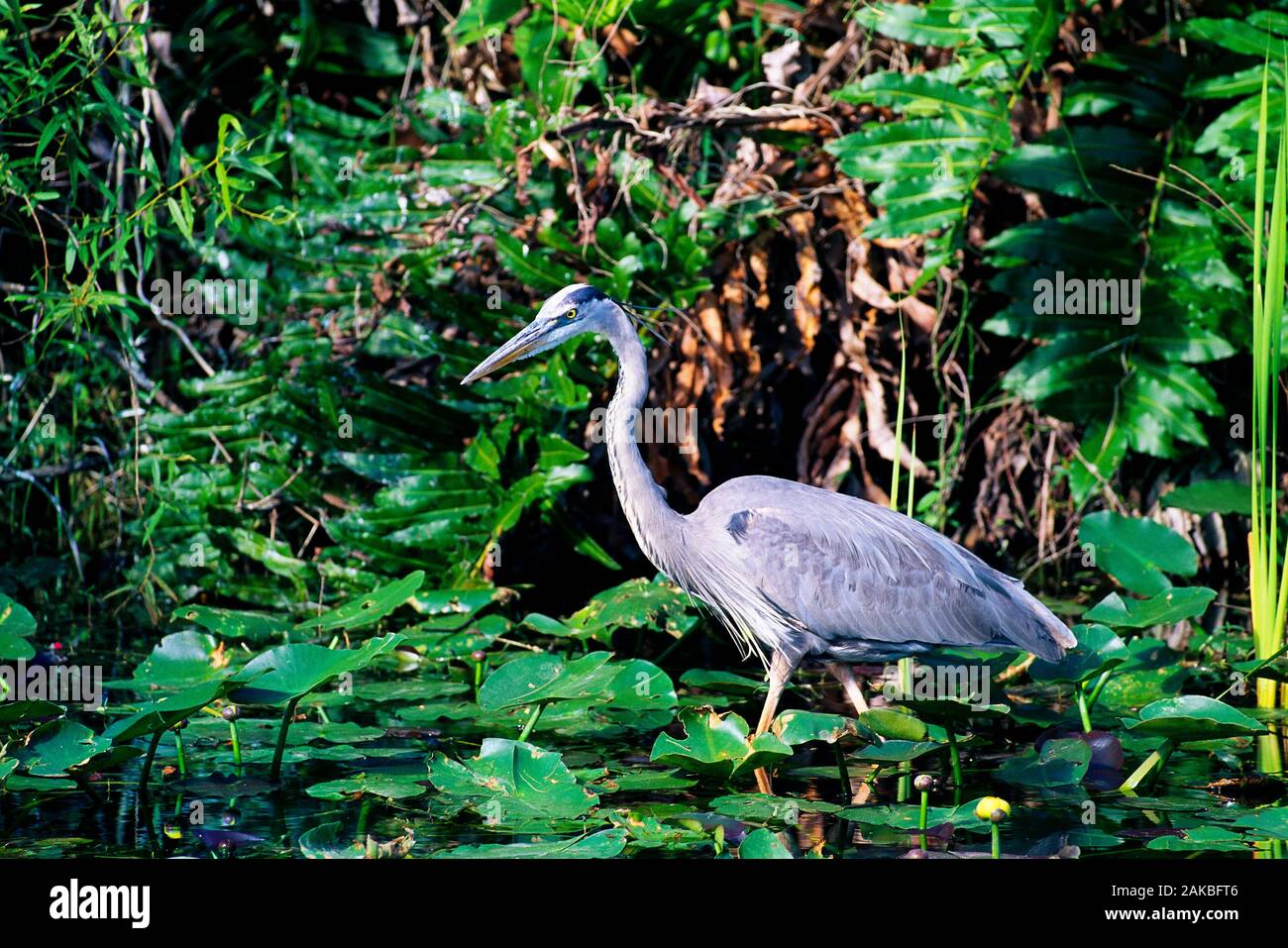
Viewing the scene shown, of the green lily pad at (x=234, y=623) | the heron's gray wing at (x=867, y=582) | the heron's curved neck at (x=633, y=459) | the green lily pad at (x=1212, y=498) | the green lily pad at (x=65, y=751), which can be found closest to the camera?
the green lily pad at (x=65, y=751)

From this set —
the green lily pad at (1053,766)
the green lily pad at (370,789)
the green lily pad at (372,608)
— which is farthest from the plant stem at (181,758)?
the green lily pad at (1053,766)

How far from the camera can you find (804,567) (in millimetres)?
4613

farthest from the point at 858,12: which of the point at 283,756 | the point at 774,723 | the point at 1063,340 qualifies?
the point at 283,756

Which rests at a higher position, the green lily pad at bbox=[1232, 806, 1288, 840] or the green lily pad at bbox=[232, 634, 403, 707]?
the green lily pad at bbox=[232, 634, 403, 707]

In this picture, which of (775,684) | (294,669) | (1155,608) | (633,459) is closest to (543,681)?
(294,669)

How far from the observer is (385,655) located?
210 inches

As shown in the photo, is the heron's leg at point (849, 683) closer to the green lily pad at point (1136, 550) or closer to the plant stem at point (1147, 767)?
the plant stem at point (1147, 767)

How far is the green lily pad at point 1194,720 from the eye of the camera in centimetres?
368

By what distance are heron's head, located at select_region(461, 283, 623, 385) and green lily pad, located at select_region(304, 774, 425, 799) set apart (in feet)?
4.71

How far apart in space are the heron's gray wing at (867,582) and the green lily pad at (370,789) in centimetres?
135

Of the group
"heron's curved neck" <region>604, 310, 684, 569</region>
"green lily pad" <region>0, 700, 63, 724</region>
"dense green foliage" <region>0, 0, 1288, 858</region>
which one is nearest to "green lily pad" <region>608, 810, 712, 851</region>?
"dense green foliage" <region>0, 0, 1288, 858</region>

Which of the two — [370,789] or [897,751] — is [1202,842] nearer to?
[897,751]

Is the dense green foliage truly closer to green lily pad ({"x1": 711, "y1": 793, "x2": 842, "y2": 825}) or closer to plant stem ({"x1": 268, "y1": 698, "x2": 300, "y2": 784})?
plant stem ({"x1": 268, "y1": 698, "x2": 300, "y2": 784})

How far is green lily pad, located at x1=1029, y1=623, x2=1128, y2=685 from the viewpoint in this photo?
4.31 m
